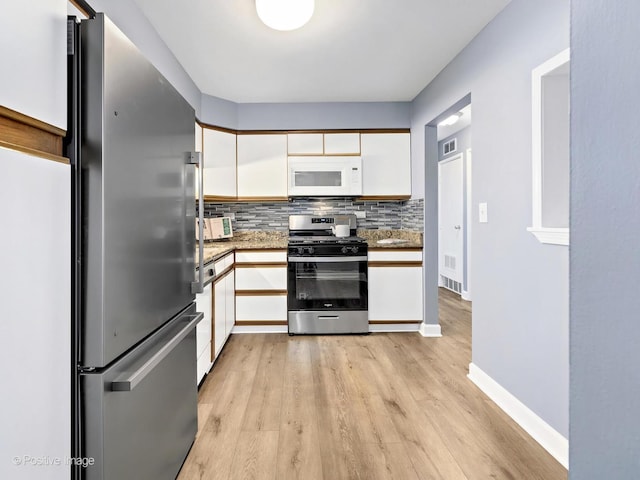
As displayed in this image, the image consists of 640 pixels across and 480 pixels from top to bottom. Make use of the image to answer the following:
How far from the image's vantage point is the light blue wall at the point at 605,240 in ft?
1.42

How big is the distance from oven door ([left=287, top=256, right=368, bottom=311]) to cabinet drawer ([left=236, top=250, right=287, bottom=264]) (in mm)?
115

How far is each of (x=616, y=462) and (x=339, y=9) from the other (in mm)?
2436

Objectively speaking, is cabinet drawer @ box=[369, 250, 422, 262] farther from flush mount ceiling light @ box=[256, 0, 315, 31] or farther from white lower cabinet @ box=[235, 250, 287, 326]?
flush mount ceiling light @ box=[256, 0, 315, 31]

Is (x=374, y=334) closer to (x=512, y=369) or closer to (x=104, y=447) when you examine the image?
(x=512, y=369)

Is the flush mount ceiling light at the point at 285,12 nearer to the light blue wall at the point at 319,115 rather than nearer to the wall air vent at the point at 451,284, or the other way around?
the light blue wall at the point at 319,115

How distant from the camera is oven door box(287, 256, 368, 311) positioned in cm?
361

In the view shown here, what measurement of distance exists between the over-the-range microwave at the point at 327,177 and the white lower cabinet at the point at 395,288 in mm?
821

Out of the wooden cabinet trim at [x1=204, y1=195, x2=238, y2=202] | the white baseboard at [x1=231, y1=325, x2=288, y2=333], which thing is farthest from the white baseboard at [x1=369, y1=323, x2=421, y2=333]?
the wooden cabinet trim at [x1=204, y1=195, x2=238, y2=202]

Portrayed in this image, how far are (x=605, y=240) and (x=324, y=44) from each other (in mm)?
2623

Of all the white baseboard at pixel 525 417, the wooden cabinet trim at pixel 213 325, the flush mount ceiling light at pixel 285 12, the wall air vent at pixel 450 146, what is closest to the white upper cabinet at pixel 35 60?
the flush mount ceiling light at pixel 285 12

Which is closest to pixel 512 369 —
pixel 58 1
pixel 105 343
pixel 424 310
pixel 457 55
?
pixel 424 310

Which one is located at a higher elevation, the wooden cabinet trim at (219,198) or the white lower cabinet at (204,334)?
the wooden cabinet trim at (219,198)

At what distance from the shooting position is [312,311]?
142 inches

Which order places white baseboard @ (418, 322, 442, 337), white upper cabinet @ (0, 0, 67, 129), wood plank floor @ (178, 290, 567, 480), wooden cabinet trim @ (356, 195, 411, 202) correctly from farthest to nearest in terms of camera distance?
wooden cabinet trim @ (356, 195, 411, 202) < white baseboard @ (418, 322, 442, 337) < wood plank floor @ (178, 290, 567, 480) < white upper cabinet @ (0, 0, 67, 129)
